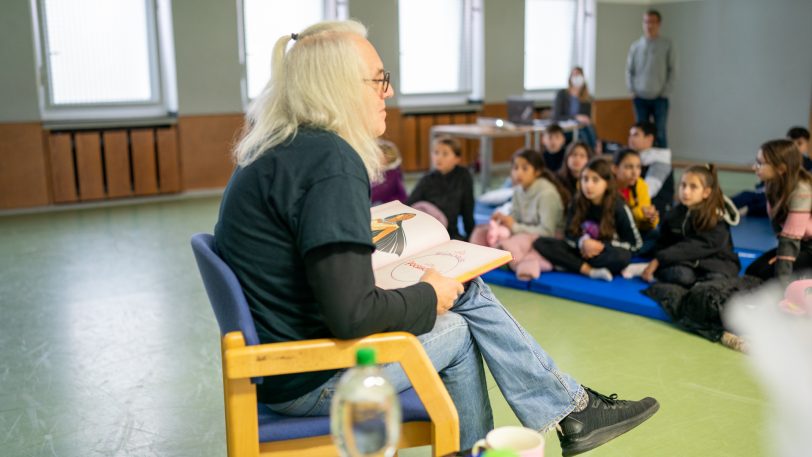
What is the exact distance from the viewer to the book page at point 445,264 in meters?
1.91

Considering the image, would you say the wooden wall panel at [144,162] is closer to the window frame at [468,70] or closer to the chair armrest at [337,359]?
the window frame at [468,70]

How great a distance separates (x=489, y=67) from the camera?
30.7ft

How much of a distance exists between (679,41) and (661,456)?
29.8 feet

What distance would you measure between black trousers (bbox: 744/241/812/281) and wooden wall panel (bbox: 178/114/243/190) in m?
5.12

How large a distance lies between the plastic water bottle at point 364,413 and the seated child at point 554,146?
17.3 feet

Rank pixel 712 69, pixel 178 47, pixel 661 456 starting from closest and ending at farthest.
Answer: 1. pixel 661 456
2. pixel 178 47
3. pixel 712 69

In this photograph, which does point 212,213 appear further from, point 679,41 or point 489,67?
point 679,41

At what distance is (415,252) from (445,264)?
0.50ft

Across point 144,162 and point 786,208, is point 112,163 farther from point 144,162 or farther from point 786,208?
point 786,208

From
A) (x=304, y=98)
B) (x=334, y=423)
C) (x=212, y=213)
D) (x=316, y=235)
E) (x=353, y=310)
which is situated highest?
(x=304, y=98)

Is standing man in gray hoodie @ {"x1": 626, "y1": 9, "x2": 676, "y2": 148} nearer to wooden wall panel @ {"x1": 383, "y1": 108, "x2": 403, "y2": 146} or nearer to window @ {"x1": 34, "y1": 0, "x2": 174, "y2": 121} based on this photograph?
wooden wall panel @ {"x1": 383, "y1": 108, "x2": 403, "y2": 146}

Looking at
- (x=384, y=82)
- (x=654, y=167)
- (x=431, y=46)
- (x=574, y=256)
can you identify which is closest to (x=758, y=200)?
(x=654, y=167)

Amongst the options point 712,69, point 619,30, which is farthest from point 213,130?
point 712,69

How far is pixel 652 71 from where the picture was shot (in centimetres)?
822
